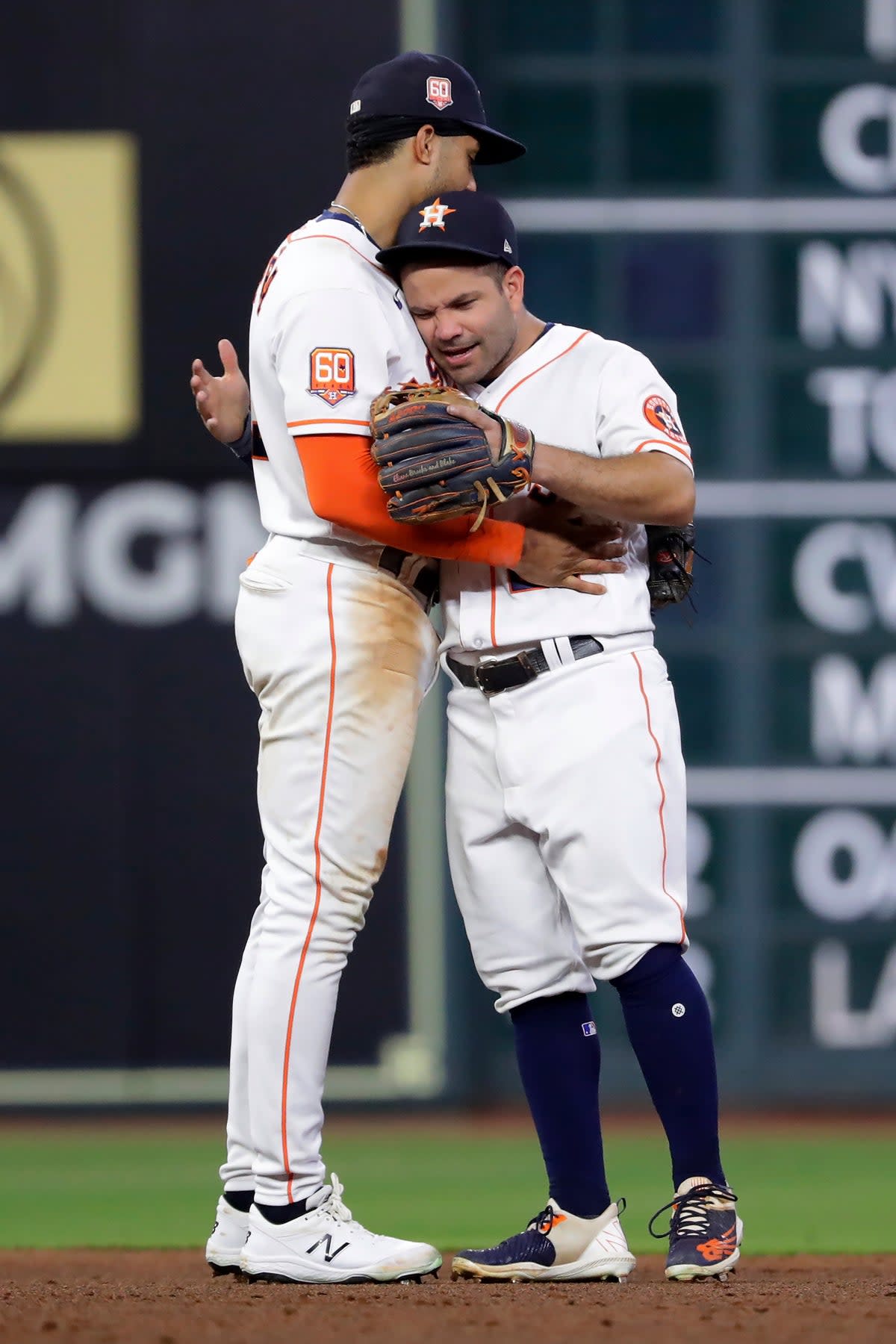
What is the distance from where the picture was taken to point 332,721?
8.79ft

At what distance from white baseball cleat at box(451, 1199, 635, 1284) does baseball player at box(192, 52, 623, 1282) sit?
80 millimetres

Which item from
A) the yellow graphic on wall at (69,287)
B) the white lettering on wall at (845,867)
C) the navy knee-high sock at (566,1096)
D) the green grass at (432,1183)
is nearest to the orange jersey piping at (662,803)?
the navy knee-high sock at (566,1096)

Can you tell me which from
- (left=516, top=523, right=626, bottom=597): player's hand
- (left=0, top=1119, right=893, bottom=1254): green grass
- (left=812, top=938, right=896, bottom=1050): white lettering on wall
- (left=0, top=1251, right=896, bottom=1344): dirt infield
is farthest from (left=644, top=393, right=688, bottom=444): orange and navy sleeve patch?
(left=812, top=938, right=896, bottom=1050): white lettering on wall

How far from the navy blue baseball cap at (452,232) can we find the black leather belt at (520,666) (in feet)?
1.82

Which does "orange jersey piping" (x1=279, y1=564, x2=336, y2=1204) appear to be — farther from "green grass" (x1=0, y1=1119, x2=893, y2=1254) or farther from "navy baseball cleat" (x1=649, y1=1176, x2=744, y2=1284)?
"green grass" (x1=0, y1=1119, x2=893, y2=1254)

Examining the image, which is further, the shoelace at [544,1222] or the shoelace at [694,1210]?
the shoelace at [544,1222]

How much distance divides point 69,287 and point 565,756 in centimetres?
338

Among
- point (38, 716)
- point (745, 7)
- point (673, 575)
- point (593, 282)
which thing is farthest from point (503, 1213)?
point (745, 7)

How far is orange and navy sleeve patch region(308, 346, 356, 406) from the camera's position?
103 inches

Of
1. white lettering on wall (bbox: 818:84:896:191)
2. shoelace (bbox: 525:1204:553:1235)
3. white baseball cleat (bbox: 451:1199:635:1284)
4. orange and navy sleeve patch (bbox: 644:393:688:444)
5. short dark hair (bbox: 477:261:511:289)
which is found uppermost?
white lettering on wall (bbox: 818:84:896:191)

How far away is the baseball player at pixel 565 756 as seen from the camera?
2.66 metres

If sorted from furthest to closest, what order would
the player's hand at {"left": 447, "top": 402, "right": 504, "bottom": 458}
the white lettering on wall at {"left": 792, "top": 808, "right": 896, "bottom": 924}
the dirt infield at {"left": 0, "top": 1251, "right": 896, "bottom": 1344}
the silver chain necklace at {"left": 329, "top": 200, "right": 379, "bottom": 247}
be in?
the white lettering on wall at {"left": 792, "top": 808, "right": 896, "bottom": 924}
the silver chain necklace at {"left": 329, "top": 200, "right": 379, "bottom": 247}
the player's hand at {"left": 447, "top": 402, "right": 504, "bottom": 458}
the dirt infield at {"left": 0, "top": 1251, "right": 896, "bottom": 1344}

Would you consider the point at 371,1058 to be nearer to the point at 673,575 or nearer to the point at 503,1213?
the point at 503,1213

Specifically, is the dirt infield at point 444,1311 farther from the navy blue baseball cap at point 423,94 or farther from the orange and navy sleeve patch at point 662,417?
the navy blue baseball cap at point 423,94
